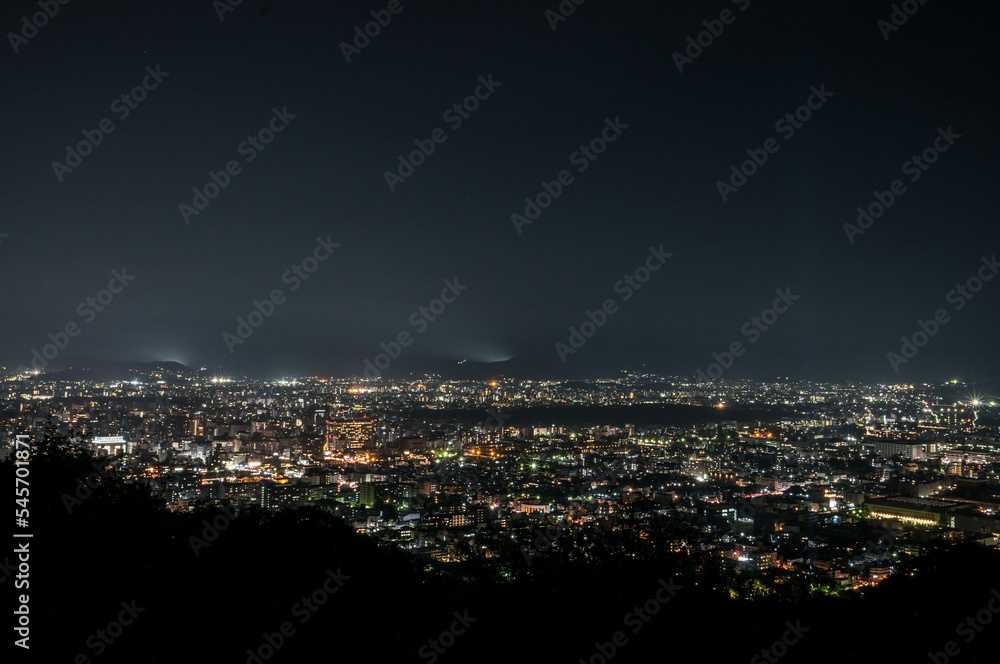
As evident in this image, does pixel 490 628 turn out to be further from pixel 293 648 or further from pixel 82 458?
pixel 82 458

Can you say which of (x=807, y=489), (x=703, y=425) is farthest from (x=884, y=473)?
(x=703, y=425)

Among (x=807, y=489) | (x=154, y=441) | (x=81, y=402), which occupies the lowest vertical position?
(x=807, y=489)

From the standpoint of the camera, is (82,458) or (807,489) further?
(807,489)

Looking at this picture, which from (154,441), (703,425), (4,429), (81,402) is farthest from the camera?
(703,425)

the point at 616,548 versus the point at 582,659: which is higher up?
the point at 616,548

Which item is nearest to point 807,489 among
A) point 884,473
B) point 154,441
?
point 884,473

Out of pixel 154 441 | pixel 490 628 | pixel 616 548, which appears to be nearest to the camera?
pixel 490 628

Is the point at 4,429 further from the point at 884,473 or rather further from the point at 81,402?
the point at 884,473

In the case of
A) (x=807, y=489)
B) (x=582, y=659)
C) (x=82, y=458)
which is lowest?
(x=582, y=659)

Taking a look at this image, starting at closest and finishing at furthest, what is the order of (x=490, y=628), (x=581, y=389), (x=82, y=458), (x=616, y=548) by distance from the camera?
1. (x=490, y=628)
2. (x=616, y=548)
3. (x=82, y=458)
4. (x=581, y=389)
